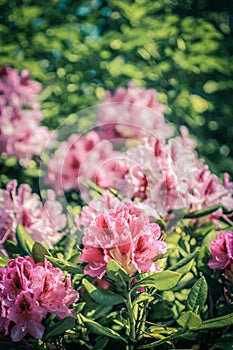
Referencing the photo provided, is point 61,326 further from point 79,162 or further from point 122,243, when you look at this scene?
point 79,162

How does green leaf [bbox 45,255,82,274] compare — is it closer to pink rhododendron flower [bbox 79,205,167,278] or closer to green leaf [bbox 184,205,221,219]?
pink rhododendron flower [bbox 79,205,167,278]

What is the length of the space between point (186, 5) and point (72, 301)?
6.14 feet

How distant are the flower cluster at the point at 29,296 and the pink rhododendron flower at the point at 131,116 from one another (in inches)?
30.7

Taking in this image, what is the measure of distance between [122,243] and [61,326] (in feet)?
0.57

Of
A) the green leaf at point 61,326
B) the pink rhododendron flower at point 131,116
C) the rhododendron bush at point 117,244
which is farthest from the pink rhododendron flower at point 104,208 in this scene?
the pink rhododendron flower at point 131,116

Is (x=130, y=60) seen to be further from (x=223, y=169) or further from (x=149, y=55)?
(x=223, y=169)

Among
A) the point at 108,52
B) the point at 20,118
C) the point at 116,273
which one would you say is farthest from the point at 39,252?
the point at 108,52

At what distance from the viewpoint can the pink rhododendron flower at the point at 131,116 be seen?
190 centimetres

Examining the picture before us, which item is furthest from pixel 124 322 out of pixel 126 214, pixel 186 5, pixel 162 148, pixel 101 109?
pixel 186 5

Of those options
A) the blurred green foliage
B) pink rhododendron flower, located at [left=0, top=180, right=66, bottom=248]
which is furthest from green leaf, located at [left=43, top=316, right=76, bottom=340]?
the blurred green foliage

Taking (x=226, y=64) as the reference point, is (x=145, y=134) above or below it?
above

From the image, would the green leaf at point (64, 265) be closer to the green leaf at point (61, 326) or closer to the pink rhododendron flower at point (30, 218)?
the green leaf at point (61, 326)

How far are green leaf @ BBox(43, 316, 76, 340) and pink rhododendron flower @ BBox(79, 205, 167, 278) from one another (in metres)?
0.08

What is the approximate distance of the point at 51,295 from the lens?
3.71ft
